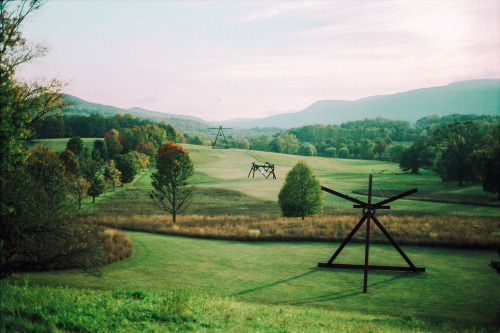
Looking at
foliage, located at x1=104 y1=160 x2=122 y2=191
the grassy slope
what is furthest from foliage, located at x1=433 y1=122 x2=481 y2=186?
foliage, located at x1=104 y1=160 x2=122 y2=191

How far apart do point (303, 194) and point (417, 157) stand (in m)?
63.2

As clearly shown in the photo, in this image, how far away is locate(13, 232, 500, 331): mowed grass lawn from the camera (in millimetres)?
14234

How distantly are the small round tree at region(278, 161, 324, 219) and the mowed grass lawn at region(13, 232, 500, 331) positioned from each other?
13070 mm

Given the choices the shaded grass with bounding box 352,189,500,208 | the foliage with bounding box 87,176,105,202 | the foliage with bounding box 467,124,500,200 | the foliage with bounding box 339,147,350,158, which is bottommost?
the foliage with bounding box 87,176,105,202

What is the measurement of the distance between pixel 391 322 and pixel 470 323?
3.19 metres

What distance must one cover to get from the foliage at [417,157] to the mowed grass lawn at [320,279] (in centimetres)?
7145

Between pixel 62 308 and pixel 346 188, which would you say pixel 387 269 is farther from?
pixel 346 188

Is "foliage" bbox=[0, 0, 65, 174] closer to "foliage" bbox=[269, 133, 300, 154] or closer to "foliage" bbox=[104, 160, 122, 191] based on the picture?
"foliage" bbox=[104, 160, 122, 191]

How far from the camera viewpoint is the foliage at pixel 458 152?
66375 millimetres

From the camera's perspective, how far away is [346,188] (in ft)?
227

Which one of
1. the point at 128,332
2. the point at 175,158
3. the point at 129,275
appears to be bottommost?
the point at 129,275

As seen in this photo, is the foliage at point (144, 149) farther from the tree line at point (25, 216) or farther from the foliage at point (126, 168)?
the tree line at point (25, 216)

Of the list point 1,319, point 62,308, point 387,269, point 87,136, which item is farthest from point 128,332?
point 87,136

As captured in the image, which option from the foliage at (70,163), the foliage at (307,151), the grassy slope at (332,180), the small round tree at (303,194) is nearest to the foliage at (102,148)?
the grassy slope at (332,180)
